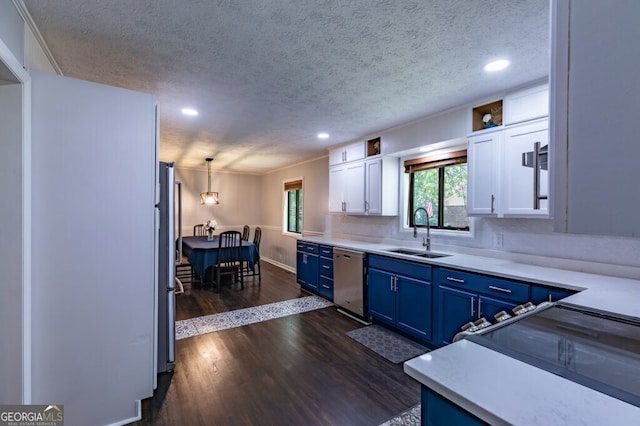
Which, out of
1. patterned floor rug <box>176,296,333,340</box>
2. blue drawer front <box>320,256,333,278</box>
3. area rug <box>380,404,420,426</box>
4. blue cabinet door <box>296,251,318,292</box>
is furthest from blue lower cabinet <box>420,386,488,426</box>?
blue cabinet door <box>296,251,318,292</box>

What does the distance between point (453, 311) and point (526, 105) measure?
1.88 metres

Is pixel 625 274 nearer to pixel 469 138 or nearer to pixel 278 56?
pixel 469 138

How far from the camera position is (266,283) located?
5371mm

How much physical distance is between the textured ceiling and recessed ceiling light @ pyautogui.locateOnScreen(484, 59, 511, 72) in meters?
0.07

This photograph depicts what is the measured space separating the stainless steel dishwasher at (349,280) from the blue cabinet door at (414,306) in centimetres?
57

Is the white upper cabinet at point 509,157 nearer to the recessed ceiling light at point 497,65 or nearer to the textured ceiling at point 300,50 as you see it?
the textured ceiling at point 300,50

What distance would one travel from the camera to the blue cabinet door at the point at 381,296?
10.6 feet

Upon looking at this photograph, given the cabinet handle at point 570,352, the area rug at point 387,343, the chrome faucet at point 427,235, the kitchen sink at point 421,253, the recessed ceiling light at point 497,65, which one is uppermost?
the recessed ceiling light at point 497,65

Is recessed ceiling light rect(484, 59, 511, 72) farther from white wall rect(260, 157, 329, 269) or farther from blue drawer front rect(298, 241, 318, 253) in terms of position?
white wall rect(260, 157, 329, 269)

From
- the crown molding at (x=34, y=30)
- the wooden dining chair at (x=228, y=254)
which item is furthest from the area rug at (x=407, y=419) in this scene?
the wooden dining chair at (x=228, y=254)

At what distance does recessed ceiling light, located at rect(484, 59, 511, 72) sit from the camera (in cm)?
215

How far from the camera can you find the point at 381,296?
336 cm

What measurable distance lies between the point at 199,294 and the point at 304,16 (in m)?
4.28

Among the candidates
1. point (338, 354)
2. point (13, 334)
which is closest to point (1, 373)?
point (13, 334)
